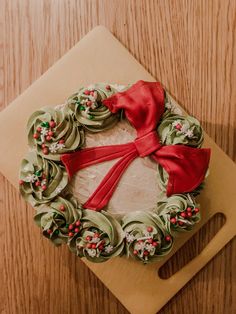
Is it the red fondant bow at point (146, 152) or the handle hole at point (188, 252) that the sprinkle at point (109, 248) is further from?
the handle hole at point (188, 252)

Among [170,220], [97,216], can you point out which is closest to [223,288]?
[170,220]

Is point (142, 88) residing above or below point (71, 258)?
above

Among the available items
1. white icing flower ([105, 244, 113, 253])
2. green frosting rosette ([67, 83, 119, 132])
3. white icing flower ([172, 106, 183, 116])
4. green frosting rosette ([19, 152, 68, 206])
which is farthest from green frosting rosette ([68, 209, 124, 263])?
white icing flower ([172, 106, 183, 116])

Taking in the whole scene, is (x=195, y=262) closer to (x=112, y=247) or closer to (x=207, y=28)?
(x=112, y=247)

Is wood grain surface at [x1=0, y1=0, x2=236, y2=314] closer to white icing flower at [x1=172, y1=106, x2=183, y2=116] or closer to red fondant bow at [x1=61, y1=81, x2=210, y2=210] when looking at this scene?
white icing flower at [x1=172, y1=106, x2=183, y2=116]

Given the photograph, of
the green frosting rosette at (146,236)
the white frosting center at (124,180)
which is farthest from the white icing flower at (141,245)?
the white frosting center at (124,180)

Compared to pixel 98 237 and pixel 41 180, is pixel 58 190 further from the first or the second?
pixel 98 237
